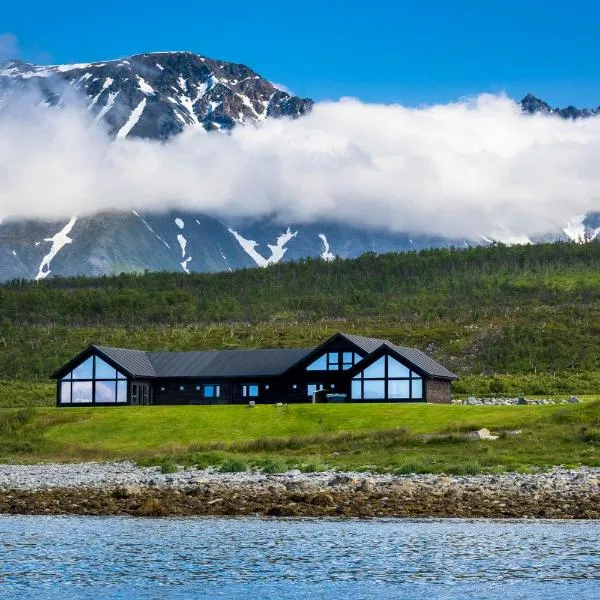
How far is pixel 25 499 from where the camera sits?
38.0 metres

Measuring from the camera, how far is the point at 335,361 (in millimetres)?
78312

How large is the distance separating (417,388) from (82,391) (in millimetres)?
23289

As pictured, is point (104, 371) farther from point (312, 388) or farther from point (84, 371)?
point (312, 388)

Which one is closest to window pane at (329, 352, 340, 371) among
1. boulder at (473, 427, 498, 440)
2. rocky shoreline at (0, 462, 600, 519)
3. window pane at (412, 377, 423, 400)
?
window pane at (412, 377, 423, 400)

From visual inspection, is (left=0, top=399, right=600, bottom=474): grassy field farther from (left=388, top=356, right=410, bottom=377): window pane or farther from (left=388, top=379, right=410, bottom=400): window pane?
(left=388, top=356, right=410, bottom=377): window pane

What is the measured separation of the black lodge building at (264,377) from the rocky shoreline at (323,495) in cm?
3190

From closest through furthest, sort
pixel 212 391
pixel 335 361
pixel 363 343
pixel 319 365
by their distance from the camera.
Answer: pixel 335 361
pixel 363 343
pixel 319 365
pixel 212 391

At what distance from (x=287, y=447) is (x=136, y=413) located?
1490 cm

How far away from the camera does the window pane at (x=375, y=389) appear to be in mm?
75312

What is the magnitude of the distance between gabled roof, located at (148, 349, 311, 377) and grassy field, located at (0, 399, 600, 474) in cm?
1289

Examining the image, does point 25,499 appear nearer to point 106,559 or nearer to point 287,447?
point 106,559

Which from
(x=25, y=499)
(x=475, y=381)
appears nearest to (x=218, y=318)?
(x=475, y=381)

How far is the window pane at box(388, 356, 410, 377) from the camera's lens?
75.0m

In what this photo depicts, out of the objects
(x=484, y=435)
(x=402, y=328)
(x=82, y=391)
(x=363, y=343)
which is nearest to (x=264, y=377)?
(x=363, y=343)
